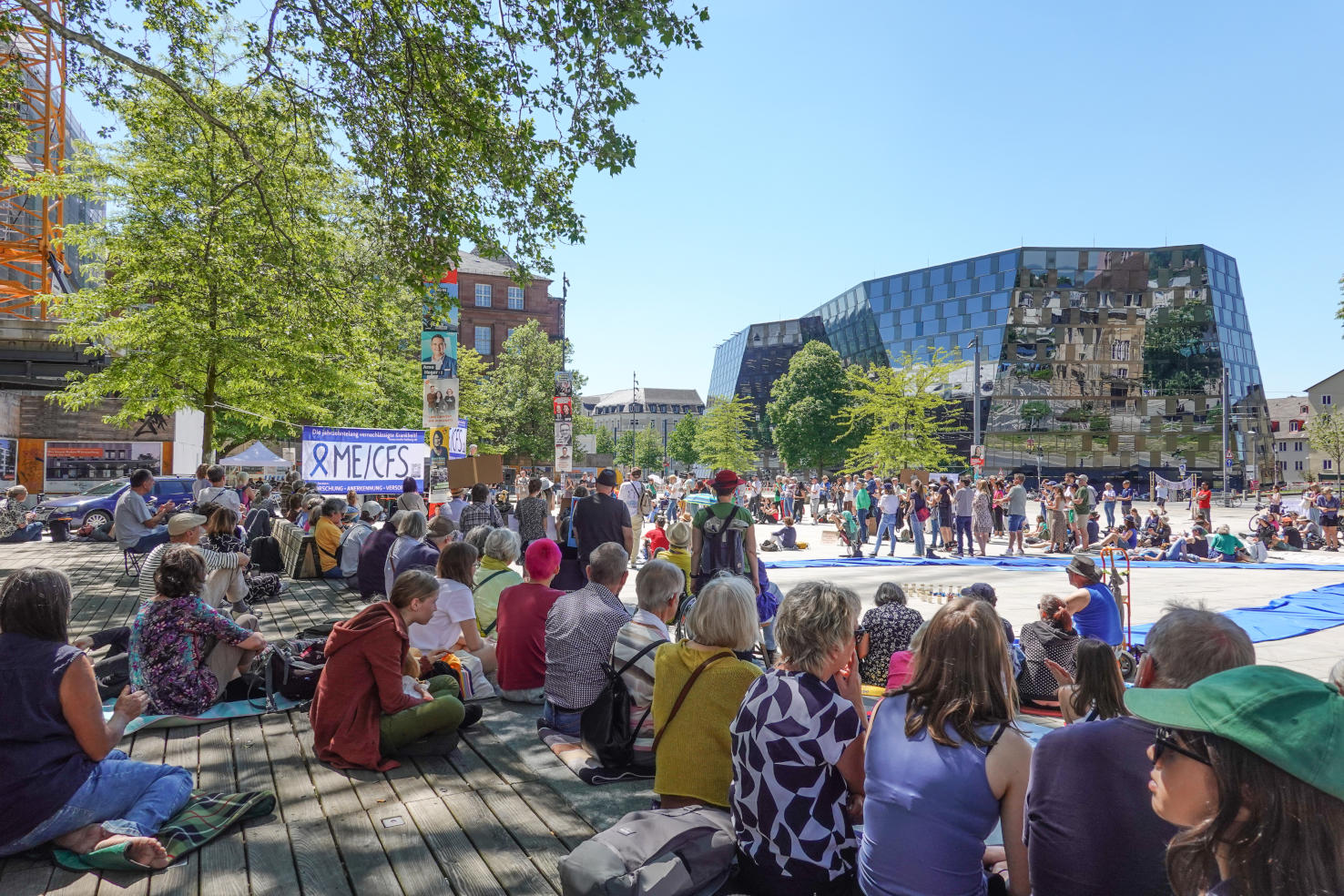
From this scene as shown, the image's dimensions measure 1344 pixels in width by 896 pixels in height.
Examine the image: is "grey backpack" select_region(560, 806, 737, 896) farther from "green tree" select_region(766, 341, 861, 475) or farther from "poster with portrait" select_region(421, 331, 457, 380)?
"green tree" select_region(766, 341, 861, 475)

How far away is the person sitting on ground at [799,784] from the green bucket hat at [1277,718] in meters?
1.57

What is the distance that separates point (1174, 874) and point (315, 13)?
418 inches

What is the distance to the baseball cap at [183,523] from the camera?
245 inches

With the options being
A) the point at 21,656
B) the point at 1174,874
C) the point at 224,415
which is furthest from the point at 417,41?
the point at 224,415

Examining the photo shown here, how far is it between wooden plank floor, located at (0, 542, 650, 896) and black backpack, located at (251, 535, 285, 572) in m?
6.21

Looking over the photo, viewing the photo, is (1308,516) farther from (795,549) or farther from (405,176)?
(405,176)

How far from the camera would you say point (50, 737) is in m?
3.28

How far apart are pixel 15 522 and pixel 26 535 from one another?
59cm

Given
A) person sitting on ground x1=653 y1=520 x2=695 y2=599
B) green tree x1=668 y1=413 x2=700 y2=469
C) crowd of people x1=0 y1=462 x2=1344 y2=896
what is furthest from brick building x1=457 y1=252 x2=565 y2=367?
crowd of people x1=0 y1=462 x2=1344 y2=896

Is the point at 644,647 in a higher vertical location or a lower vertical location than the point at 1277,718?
lower

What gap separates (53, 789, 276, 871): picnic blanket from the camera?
332 centimetres

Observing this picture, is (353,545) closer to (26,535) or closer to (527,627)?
(527,627)

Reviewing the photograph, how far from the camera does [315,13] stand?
28.6 ft

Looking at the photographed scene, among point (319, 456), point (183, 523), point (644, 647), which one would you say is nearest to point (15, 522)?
point (319, 456)
